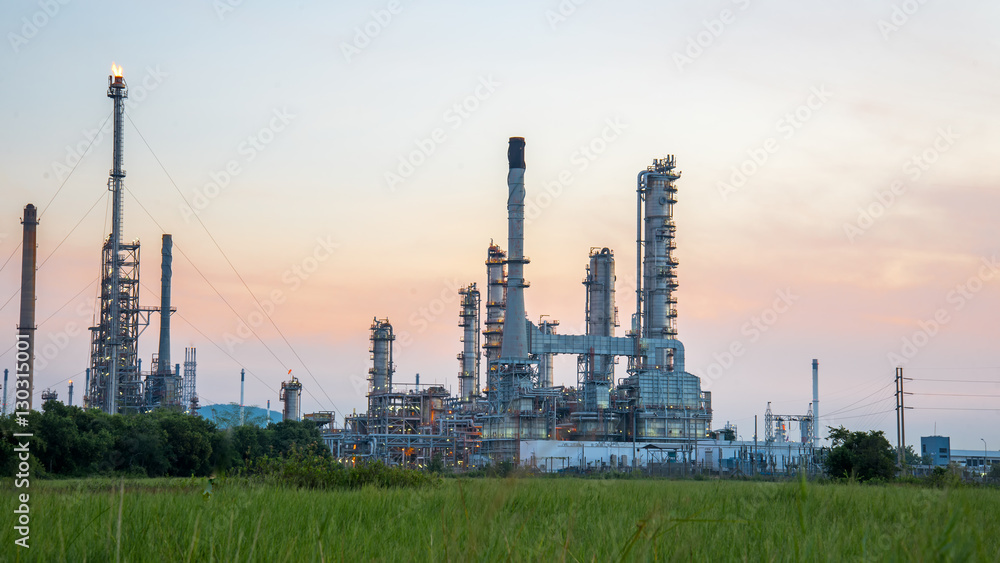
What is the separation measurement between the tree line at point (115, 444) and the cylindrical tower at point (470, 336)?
4729 centimetres


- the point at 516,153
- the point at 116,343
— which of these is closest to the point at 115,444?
the point at 116,343

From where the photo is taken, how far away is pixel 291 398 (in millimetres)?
83625

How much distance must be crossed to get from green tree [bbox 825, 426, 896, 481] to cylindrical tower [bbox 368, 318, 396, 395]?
2035 inches

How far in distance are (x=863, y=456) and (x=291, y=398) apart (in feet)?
197

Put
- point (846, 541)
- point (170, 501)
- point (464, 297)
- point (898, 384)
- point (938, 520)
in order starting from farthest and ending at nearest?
point (464, 297), point (898, 384), point (170, 501), point (846, 541), point (938, 520)

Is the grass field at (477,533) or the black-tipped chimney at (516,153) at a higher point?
the black-tipped chimney at (516,153)

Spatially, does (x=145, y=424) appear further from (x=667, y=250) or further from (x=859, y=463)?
(x=667, y=250)

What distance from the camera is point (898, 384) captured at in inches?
1890

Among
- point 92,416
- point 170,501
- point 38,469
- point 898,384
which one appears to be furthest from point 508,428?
point 170,501

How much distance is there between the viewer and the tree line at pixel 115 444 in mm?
31789

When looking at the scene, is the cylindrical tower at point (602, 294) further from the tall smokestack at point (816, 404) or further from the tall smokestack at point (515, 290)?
the tall smokestack at point (816, 404)

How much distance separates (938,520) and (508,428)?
70160 mm

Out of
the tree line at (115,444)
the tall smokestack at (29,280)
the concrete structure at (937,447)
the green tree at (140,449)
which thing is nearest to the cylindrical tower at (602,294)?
the concrete structure at (937,447)

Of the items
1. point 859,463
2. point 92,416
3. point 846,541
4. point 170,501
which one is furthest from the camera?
point 92,416
